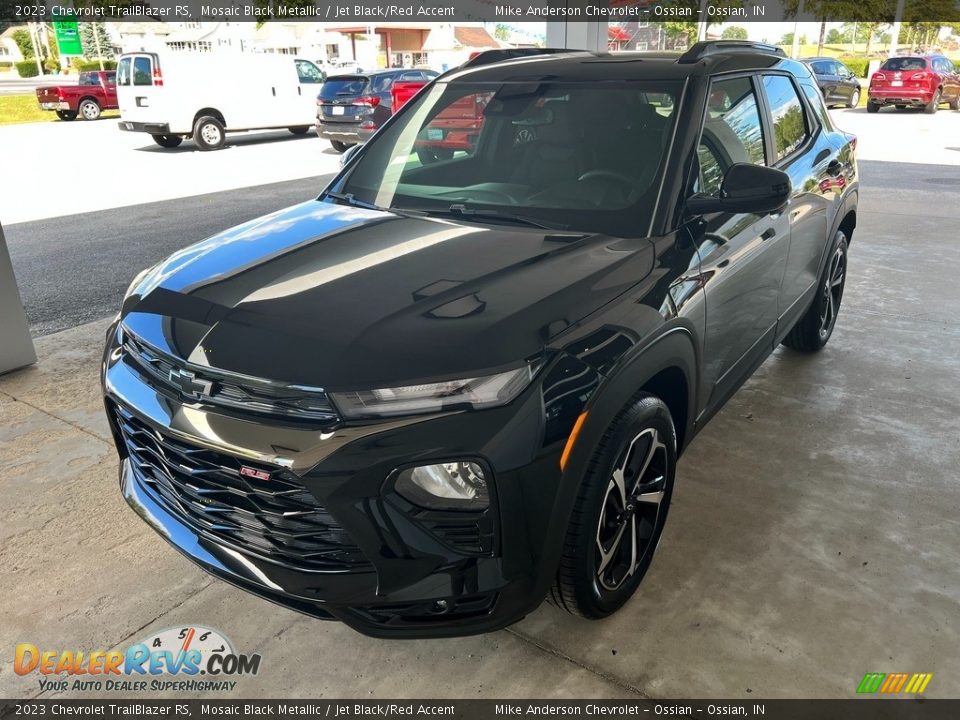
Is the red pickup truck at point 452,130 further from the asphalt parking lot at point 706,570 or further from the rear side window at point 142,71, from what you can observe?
the rear side window at point 142,71

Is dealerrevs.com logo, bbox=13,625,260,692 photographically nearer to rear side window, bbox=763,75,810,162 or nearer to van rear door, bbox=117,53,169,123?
rear side window, bbox=763,75,810,162

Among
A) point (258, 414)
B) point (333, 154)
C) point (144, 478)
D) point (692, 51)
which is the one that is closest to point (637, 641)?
point (258, 414)

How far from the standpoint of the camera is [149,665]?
2336 mm

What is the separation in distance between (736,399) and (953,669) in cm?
197

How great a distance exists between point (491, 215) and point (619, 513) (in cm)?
116

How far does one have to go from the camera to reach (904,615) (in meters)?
2.48

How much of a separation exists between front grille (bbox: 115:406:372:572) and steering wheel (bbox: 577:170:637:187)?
5.27ft

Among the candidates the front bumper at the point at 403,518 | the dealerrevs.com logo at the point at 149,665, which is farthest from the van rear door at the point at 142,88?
the front bumper at the point at 403,518

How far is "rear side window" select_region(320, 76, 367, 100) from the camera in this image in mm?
14156

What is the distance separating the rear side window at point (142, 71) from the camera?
14.5 m

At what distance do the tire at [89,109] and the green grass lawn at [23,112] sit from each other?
1.17 meters

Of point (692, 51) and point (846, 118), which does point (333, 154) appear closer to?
point (692, 51)

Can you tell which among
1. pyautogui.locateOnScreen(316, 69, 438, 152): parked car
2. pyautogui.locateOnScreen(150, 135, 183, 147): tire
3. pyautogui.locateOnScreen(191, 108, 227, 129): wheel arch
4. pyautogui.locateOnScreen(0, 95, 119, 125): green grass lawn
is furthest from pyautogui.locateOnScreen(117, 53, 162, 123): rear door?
pyautogui.locateOnScreen(0, 95, 119, 125): green grass lawn

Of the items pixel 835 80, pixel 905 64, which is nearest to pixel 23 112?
pixel 835 80
